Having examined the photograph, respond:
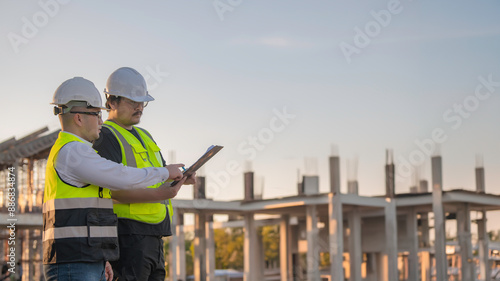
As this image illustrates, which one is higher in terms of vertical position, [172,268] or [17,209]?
[17,209]

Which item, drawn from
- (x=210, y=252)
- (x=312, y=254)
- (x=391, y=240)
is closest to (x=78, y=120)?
(x=312, y=254)

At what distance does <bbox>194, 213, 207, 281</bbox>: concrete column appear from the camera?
1042 inches

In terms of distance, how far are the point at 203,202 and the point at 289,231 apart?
18.6 feet

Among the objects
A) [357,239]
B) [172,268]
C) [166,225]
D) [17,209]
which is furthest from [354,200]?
[166,225]

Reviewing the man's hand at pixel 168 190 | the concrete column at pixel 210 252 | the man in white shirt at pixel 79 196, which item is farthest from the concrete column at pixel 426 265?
the man in white shirt at pixel 79 196

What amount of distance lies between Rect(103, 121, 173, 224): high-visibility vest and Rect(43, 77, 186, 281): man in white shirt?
417 mm

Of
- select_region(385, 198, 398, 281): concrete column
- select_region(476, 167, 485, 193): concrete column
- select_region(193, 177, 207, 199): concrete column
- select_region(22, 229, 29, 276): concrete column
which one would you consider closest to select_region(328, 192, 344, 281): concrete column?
select_region(385, 198, 398, 281): concrete column

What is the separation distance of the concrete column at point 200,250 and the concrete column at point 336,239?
19.1ft

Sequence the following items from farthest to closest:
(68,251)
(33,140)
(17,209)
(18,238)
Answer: (18,238) < (33,140) < (17,209) < (68,251)

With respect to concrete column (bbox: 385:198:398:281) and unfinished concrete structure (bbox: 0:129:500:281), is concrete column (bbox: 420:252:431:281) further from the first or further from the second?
concrete column (bbox: 385:198:398:281)

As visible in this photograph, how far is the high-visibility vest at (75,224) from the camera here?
288 centimetres

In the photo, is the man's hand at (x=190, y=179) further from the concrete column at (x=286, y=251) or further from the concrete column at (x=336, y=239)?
the concrete column at (x=286, y=251)

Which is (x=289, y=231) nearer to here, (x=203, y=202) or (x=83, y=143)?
(x=203, y=202)

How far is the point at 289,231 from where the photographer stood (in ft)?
98.3
